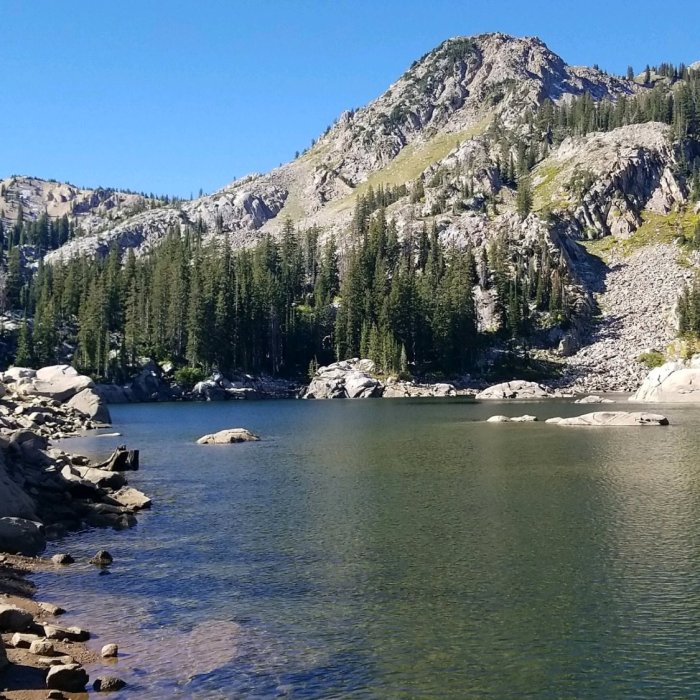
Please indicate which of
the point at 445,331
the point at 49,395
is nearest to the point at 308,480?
the point at 49,395

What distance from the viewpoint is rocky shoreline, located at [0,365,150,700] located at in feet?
61.6

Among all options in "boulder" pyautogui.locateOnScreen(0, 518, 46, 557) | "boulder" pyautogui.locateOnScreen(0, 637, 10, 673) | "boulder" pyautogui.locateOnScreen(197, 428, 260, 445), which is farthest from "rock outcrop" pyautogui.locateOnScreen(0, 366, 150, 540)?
"boulder" pyautogui.locateOnScreen(197, 428, 260, 445)

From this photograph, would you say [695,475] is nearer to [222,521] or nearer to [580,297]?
[222,521]

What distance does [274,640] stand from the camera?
22.3 m

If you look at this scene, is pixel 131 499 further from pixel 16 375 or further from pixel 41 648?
pixel 16 375

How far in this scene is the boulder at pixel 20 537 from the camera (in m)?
32.8

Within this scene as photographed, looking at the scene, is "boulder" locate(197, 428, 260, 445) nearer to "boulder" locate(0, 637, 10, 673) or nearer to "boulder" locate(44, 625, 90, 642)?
"boulder" locate(44, 625, 90, 642)

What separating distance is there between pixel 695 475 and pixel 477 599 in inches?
1262

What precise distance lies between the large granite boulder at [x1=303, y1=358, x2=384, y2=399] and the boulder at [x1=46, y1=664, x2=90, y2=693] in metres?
145

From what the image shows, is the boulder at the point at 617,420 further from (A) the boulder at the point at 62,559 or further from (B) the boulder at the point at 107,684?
(B) the boulder at the point at 107,684

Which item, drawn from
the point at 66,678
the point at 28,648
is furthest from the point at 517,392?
the point at 66,678

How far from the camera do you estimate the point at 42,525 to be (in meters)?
35.8

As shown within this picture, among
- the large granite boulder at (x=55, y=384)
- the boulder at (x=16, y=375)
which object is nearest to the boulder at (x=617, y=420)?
the large granite boulder at (x=55, y=384)

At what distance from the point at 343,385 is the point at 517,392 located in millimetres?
42032
